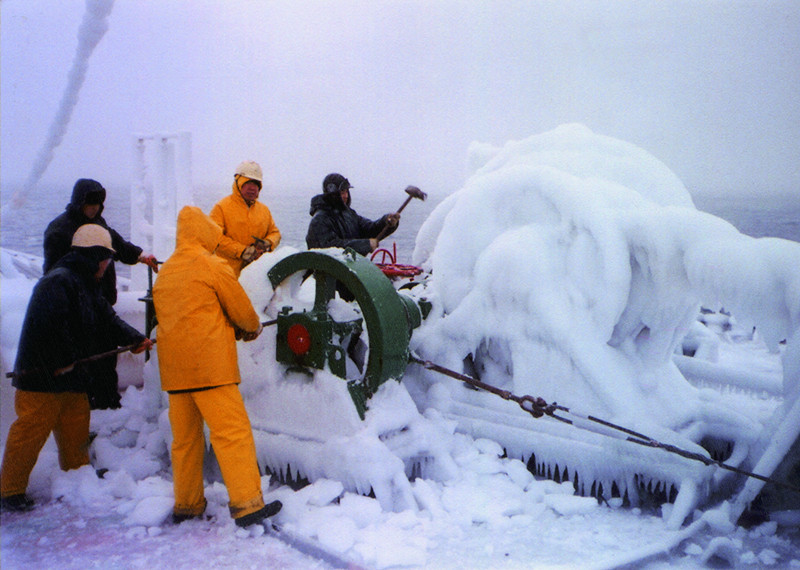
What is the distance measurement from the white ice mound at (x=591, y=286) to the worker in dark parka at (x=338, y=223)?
53 cm

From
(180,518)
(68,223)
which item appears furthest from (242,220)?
(180,518)

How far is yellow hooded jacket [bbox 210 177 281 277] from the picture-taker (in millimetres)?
3424

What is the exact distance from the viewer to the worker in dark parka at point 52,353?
103 inches

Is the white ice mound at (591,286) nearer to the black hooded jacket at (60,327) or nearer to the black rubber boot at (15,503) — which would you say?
the black hooded jacket at (60,327)

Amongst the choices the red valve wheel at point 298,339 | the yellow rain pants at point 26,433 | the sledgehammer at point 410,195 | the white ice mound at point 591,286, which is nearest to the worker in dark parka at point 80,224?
the yellow rain pants at point 26,433

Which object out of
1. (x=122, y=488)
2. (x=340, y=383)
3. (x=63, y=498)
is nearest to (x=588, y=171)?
(x=340, y=383)

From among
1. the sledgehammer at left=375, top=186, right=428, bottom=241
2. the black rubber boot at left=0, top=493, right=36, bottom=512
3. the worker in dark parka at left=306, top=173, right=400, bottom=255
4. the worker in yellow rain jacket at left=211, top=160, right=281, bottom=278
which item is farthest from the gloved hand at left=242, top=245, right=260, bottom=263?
the black rubber boot at left=0, top=493, right=36, bottom=512

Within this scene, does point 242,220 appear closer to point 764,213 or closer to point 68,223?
point 68,223

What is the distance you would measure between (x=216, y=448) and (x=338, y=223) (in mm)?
1990

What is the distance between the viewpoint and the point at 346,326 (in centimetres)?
295

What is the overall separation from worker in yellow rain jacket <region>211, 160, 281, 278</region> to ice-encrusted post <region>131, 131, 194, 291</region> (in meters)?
1.21

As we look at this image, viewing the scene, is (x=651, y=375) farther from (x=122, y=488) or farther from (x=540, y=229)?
(x=122, y=488)

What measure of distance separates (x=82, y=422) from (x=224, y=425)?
89 cm

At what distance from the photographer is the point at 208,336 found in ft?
8.04
